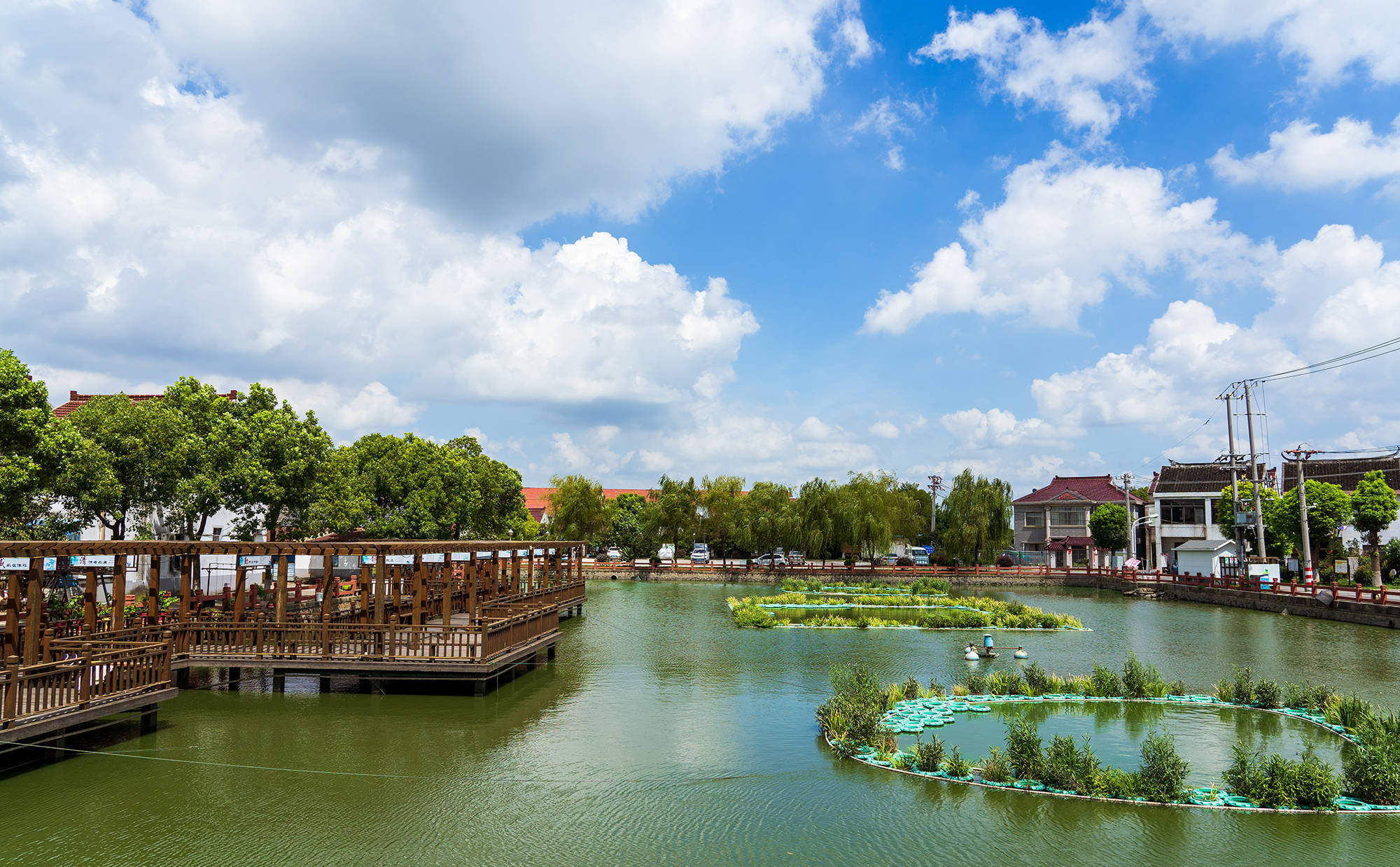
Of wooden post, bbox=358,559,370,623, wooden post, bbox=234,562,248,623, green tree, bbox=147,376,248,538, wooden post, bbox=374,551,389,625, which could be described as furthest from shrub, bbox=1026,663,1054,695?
green tree, bbox=147,376,248,538

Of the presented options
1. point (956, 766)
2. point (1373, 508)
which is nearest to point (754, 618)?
point (956, 766)

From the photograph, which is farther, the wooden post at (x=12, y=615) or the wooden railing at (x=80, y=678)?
the wooden post at (x=12, y=615)

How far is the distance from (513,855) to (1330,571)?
159ft

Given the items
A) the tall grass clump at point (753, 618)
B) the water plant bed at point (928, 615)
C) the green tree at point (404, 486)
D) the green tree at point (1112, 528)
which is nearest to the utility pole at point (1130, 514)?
the green tree at point (1112, 528)

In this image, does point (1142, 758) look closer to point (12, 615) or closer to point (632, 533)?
point (12, 615)

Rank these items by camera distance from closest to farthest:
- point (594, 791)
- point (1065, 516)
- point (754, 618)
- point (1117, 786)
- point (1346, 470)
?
point (1117, 786) < point (594, 791) < point (754, 618) < point (1346, 470) < point (1065, 516)

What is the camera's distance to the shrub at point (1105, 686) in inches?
703

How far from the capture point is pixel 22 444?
22.2 m

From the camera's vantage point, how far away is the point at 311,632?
1792cm

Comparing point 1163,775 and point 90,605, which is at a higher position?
point 90,605

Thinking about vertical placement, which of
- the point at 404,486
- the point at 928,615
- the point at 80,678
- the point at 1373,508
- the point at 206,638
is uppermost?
the point at 404,486

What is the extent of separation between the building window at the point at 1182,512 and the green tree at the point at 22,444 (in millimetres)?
72195

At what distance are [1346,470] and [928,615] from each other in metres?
48.8

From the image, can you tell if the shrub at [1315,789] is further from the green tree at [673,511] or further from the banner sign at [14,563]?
the green tree at [673,511]
